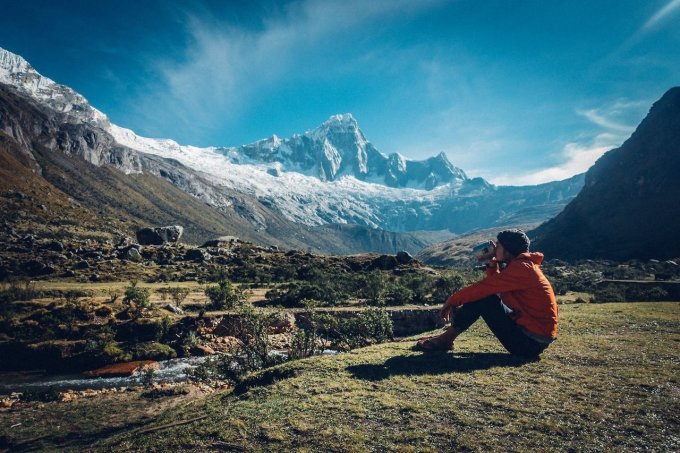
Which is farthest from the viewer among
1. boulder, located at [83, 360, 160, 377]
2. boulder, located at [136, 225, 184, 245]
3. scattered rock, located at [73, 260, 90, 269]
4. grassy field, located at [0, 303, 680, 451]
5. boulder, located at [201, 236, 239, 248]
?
boulder, located at [201, 236, 239, 248]

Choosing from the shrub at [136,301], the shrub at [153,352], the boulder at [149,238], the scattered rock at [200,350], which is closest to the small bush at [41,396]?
the shrub at [153,352]

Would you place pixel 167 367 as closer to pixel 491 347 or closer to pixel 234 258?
pixel 491 347

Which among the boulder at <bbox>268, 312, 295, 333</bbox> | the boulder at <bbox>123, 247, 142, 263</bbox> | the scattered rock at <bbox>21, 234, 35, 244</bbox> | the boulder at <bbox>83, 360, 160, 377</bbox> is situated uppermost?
the scattered rock at <bbox>21, 234, 35, 244</bbox>

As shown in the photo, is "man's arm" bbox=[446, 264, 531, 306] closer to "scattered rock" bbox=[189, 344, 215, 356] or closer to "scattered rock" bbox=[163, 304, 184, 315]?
"scattered rock" bbox=[189, 344, 215, 356]

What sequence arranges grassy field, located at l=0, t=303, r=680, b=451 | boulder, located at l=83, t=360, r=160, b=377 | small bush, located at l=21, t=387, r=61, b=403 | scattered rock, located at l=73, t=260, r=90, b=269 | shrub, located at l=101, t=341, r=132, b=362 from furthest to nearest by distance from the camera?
scattered rock, located at l=73, t=260, r=90, b=269, shrub, located at l=101, t=341, r=132, b=362, boulder, located at l=83, t=360, r=160, b=377, small bush, located at l=21, t=387, r=61, b=403, grassy field, located at l=0, t=303, r=680, b=451

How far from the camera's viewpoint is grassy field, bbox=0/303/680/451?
6.63 m

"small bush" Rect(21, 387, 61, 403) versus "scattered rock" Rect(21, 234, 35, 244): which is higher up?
"scattered rock" Rect(21, 234, 35, 244)

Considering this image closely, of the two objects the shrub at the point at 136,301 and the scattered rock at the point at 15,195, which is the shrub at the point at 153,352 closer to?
the shrub at the point at 136,301

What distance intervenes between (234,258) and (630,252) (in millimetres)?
127294

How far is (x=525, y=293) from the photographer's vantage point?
32.6 feet

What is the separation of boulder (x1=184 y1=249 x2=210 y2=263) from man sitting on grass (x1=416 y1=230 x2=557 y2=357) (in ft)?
331

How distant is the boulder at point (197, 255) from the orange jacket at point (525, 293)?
333 ft

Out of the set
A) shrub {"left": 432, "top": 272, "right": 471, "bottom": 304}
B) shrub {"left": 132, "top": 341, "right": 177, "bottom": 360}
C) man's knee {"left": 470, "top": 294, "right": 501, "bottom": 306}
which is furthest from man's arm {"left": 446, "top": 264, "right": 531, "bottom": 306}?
shrub {"left": 432, "top": 272, "right": 471, "bottom": 304}

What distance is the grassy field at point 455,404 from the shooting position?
663 centimetres
